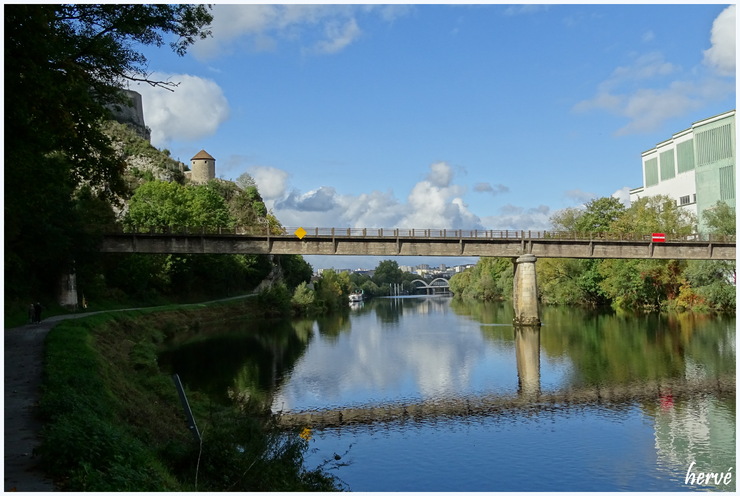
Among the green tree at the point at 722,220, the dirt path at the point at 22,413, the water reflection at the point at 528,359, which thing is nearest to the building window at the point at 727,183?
the green tree at the point at 722,220

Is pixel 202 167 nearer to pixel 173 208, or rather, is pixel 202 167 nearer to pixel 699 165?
pixel 173 208

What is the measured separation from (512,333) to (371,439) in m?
37.1

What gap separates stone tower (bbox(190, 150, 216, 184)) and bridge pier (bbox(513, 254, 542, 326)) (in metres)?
92.0

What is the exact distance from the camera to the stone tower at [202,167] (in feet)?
456

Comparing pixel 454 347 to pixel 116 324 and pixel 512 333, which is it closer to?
pixel 512 333

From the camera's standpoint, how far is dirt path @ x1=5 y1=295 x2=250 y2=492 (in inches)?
436

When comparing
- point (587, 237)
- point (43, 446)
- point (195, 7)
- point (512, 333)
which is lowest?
point (512, 333)

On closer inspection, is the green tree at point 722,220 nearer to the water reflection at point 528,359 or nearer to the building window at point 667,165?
the building window at point 667,165

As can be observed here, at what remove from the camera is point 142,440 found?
1523 cm

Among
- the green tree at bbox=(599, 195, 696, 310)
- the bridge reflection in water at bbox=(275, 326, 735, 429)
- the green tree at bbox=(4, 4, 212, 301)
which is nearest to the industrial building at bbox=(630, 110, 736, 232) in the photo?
the green tree at bbox=(599, 195, 696, 310)

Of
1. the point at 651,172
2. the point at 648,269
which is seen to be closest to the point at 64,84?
the point at 648,269

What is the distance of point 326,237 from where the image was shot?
197ft

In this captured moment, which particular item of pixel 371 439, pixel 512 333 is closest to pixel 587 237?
pixel 512 333

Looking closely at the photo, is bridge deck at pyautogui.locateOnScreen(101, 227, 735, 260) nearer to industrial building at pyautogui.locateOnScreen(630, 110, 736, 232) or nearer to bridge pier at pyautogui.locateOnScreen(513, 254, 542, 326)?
bridge pier at pyautogui.locateOnScreen(513, 254, 542, 326)
